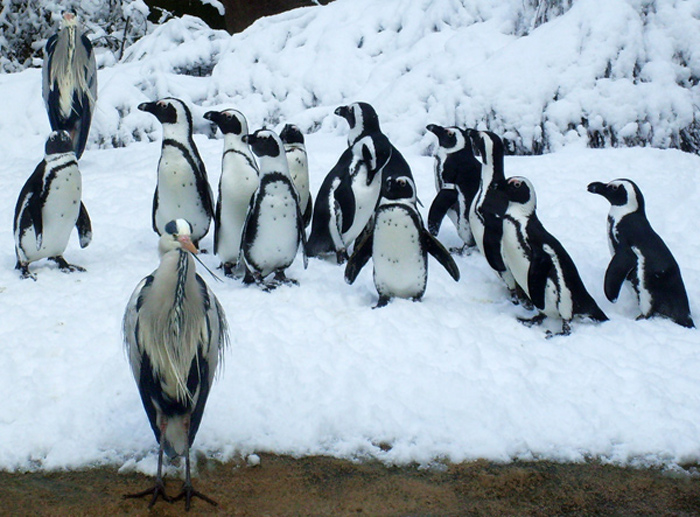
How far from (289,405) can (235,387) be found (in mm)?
263

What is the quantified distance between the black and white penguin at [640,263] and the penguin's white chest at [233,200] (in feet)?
6.24

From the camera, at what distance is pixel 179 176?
428cm

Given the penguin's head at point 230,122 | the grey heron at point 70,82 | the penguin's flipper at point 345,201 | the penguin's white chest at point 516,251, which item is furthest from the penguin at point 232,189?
the grey heron at point 70,82

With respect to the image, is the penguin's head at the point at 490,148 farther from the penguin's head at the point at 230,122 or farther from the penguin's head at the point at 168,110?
the penguin's head at the point at 168,110

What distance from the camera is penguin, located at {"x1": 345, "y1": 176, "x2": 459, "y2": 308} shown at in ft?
12.6

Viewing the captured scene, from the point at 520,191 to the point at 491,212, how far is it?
0.30 meters

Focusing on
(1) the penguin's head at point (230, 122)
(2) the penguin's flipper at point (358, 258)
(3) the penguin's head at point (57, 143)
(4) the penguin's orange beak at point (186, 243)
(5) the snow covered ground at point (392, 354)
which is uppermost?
(1) the penguin's head at point (230, 122)

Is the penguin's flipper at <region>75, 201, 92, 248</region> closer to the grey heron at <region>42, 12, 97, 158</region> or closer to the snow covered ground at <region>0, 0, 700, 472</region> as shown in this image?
the snow covered ground at <region>0, 0, 700, 472</region>

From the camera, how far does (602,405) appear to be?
3043 millimetres

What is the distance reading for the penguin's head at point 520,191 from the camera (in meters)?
3.90

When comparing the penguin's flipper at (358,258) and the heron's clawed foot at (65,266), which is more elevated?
the penguin's flipper at (358,258)

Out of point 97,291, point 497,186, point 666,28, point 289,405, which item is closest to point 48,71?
point 97,291

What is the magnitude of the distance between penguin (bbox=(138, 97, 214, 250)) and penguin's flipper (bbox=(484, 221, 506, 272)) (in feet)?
5.26

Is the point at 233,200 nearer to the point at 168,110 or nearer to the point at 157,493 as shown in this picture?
the point at 168,110
